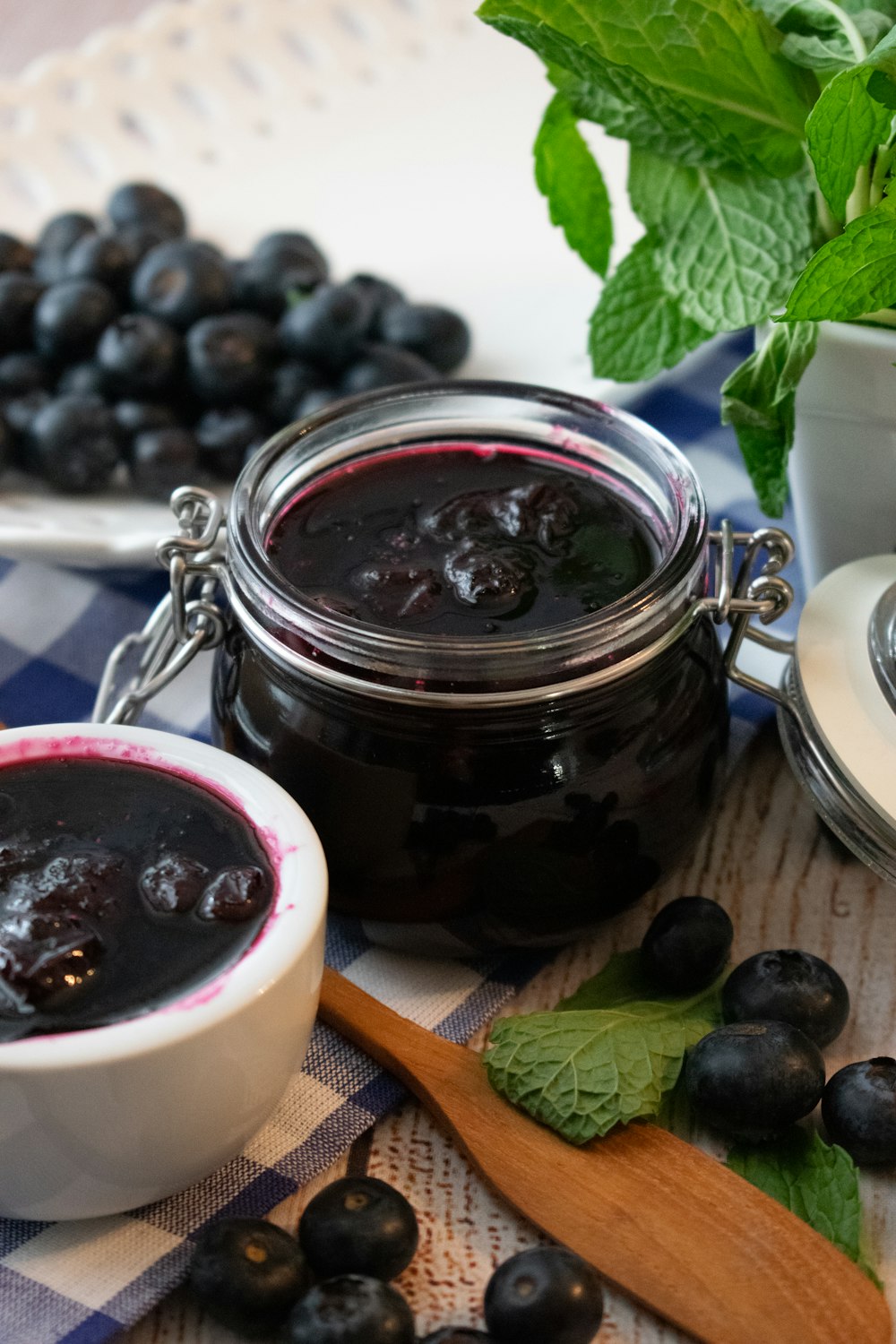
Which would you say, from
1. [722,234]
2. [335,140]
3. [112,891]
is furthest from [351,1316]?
[335,140]

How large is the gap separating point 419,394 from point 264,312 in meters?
0.63

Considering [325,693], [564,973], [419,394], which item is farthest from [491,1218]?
[419,394]

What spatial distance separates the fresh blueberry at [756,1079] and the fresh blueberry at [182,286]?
1093mm

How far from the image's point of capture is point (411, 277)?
1987mm

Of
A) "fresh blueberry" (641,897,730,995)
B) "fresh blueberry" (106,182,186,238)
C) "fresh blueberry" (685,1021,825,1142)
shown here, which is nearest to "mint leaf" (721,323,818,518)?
"fresh blueberry" (641,897,730,995)

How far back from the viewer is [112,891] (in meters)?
0.91

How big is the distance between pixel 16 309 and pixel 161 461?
1.00 feet

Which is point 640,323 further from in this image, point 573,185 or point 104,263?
point 104,263

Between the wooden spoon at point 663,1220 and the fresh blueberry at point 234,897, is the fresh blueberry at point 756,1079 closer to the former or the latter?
the wooden spoon at point 663,1220

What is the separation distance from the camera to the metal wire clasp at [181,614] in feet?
3.70

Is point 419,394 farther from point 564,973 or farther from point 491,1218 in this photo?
point 491,1218

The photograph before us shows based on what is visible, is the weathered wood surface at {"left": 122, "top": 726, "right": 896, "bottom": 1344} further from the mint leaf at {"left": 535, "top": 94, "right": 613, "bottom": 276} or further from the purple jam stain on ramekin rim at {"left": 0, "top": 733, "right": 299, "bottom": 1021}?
the mint leaf at {"left": 535, "top": 94, "right": 613, "bottom": 276}

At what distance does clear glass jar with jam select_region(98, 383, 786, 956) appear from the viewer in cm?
99

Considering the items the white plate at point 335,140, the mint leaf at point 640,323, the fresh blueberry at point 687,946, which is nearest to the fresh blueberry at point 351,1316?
the fresh blueberry at point 687,946
